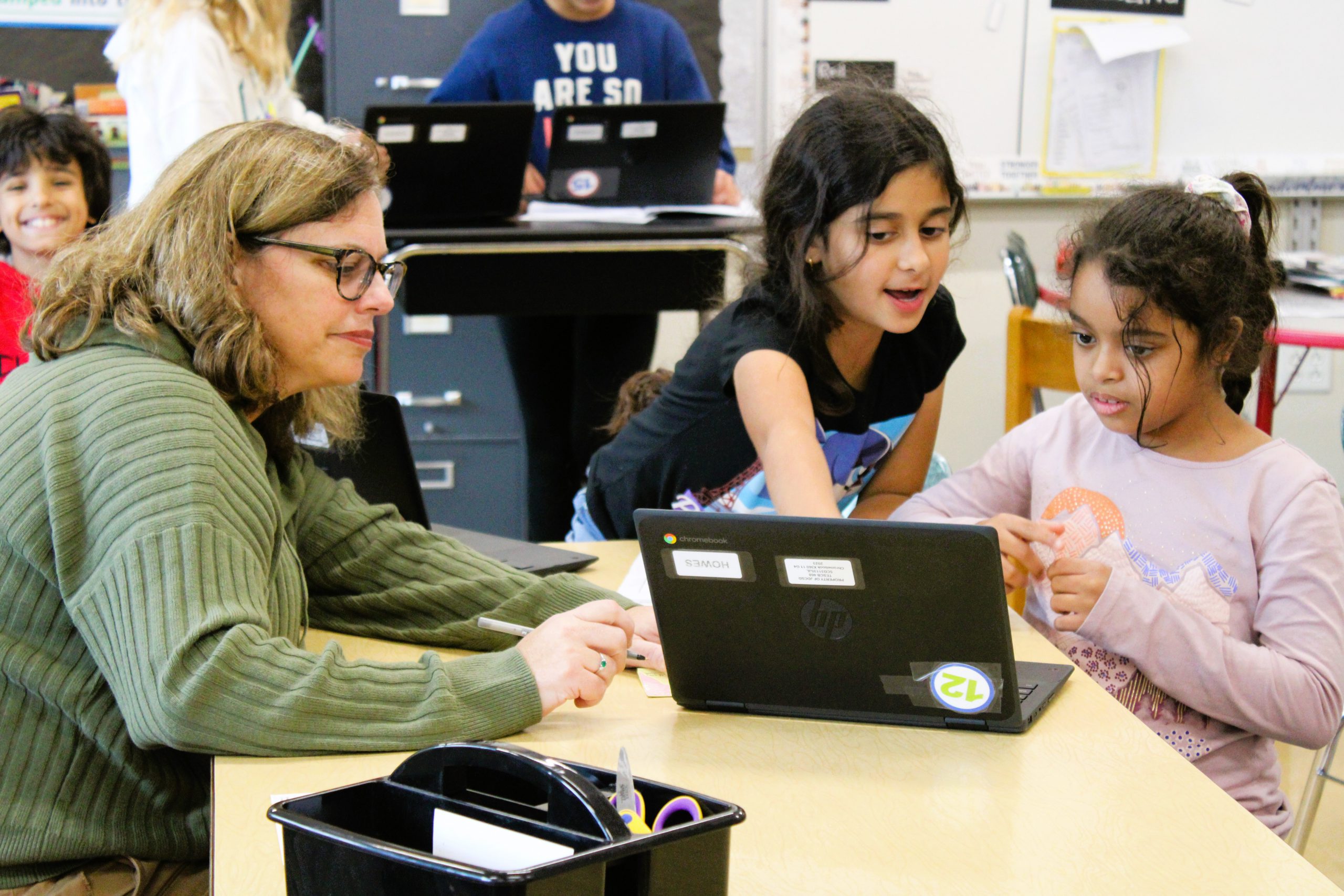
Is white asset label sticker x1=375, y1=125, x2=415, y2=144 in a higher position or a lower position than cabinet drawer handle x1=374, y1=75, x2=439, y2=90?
lower

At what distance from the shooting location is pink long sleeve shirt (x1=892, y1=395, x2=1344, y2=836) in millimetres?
1167

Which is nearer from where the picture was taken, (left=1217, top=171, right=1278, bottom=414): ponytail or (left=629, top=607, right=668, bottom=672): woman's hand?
(left=629, top=607, right=668, bottom=672): woman's hand

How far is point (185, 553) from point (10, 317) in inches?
60.0

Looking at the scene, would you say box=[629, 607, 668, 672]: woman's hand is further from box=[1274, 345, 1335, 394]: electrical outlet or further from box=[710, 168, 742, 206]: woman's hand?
box=[1274, 345, 1335, 394]: electrical outlet

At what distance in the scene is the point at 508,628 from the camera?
44.1 inches

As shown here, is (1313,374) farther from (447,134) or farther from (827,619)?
(827,619)

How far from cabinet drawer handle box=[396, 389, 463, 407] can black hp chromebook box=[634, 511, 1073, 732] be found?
2938 mm

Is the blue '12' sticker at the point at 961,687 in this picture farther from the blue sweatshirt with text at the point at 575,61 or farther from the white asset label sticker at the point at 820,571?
the blue sweatshirt with text at the point at 575,61

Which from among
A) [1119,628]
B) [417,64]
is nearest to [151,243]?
[1119,628]

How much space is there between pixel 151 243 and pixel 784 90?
333 cm

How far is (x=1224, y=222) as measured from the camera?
1.34 metres

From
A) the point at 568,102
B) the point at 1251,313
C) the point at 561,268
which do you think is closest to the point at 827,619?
the point at 1251,313

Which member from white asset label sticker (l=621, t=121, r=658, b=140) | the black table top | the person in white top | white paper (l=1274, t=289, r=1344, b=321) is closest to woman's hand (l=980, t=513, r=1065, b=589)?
the black table top

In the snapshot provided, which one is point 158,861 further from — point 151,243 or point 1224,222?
point 1224,222
